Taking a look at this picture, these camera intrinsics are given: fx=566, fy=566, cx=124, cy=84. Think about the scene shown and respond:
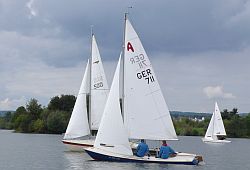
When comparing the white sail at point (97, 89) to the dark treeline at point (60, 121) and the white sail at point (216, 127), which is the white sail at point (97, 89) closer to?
the white sail at point (216, 127)

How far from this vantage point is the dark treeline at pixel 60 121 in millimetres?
109938

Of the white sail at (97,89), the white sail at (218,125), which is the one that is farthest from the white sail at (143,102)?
the white sail at (218,125)

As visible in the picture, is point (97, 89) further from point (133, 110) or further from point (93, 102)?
point (133, 110)

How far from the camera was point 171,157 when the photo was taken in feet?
117

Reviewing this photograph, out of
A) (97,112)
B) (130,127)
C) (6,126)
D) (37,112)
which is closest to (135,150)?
(130,127)

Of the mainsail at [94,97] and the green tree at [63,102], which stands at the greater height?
the green tree at [63,102]

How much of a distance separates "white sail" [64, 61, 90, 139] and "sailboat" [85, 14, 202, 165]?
1312 cm

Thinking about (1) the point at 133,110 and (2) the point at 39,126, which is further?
(2) the point at 39,126

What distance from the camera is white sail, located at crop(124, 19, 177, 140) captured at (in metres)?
36.0

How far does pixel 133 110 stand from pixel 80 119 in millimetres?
14322

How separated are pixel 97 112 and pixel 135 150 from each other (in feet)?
Result: 43.7

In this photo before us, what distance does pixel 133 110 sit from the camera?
119 feet

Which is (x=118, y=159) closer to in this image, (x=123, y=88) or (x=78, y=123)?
(x=123, y=88)

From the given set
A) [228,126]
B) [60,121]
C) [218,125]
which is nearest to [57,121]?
[60,121]
